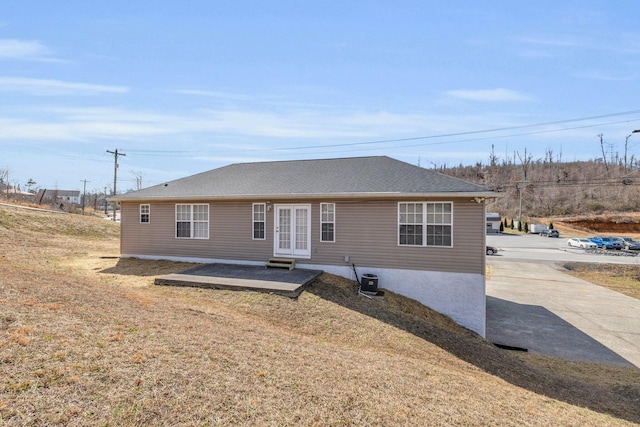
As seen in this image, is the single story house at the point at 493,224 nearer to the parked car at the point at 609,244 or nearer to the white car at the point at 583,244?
the white car at the point at 583,244

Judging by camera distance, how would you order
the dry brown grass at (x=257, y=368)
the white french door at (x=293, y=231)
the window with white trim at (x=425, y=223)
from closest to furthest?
1. the dry brown grass at (x=257, y=368)
2. the window with white trim at (x=425, y=223)
3. the white french door at (x=293, y=231)

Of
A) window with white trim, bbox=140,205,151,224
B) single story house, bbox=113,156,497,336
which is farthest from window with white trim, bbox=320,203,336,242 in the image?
window with white trim, bbox=140,205,151,224

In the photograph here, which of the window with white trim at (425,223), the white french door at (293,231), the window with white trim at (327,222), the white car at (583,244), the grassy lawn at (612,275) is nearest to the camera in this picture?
the window with white trim at (425,223)

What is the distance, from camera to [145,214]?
13.0 meters

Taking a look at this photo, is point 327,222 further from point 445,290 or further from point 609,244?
point 609,244

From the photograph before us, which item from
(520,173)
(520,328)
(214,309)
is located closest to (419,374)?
(214,309)

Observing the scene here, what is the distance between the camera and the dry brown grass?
10.0 ft

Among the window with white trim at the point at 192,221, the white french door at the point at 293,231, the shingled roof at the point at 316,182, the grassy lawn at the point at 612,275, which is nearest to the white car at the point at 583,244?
the grassy lawn at the point at 612,275

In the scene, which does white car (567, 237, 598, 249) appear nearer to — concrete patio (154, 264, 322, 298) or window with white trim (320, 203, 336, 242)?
window with white trim (320, 203, 336, 242)

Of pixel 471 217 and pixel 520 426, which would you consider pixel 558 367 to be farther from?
pixel 520 426

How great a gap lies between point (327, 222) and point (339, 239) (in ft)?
2.24

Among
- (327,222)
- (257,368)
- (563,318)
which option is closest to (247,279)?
(327,222)

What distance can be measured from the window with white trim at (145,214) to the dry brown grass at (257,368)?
5.49 meters

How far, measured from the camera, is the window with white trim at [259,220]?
11492 mm
